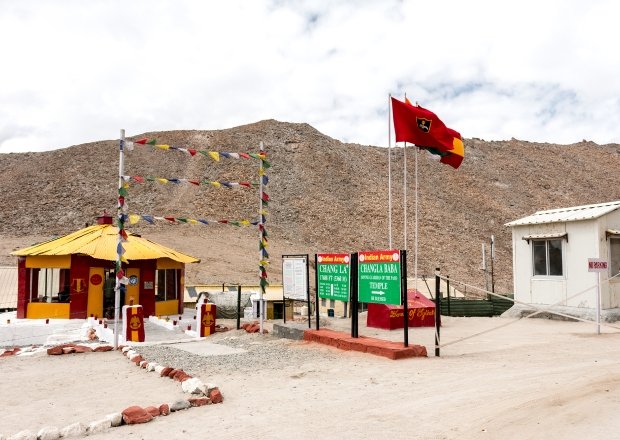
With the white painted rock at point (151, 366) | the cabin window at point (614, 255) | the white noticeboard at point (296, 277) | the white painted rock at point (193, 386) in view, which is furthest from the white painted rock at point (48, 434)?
the cabin window at point (614, 255)

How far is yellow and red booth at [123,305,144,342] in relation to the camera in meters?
14.7

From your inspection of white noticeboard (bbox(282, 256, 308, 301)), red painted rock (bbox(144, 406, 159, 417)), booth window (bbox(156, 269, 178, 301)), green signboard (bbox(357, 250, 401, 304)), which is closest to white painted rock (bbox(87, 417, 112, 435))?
red painted rock (bbox(144, 406, 159, 417))

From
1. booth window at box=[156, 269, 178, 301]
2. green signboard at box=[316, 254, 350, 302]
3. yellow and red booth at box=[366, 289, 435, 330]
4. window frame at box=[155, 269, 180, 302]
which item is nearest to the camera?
green signboard at box=[316, 254, 350, 302]

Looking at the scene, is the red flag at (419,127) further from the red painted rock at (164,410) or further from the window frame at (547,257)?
the red painted rock at (164,410)

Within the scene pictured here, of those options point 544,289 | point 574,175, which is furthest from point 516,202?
point 544,289

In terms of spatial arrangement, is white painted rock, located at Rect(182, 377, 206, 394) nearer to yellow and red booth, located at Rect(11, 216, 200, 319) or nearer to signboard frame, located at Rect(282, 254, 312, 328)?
signboard frame, located at Rect(282, 254, 312, 328)

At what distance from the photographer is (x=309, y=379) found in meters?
8.84

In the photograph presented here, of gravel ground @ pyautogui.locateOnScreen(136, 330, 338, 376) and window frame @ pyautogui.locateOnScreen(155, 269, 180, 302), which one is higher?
window frame @ pyautogui.locateOnScreen(155, 269, 180, 302)

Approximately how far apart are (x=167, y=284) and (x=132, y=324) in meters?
7.36

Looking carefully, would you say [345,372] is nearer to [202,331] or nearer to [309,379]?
[309,379]

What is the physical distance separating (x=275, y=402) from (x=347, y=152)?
213 ft

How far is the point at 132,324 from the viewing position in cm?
1477

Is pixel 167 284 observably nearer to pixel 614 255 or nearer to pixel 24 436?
pixel 24 436

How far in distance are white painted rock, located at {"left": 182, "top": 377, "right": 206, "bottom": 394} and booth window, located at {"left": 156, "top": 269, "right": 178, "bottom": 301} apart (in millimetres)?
13725
